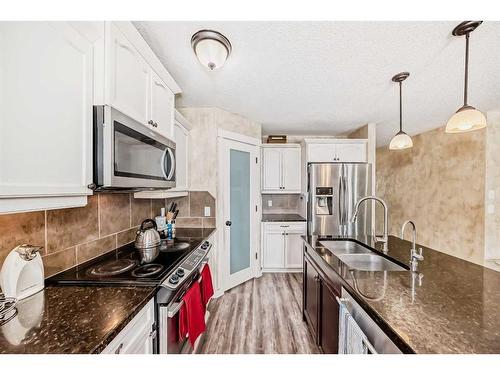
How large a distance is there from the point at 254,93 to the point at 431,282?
7.19 feet

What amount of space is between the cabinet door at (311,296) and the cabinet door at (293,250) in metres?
1.42

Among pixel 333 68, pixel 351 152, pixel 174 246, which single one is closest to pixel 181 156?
pixel 174 246

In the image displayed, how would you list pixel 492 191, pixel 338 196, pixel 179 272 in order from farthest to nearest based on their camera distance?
1. pixel 338 196
2. pixel 492 191
3. pixel 179 272

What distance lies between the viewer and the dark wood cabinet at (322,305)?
4.49 ft

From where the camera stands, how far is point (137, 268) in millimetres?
1380

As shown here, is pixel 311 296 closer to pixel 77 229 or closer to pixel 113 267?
pixel 113 267

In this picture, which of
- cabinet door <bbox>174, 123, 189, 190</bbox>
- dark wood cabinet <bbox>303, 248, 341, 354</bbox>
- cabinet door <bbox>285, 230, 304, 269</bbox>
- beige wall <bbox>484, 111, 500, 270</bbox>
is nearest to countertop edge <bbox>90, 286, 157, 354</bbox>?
dark wood cabinet <bbox>303, 248, 341, 354</bbox>

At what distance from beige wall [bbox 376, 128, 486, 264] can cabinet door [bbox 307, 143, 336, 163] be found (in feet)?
6.26

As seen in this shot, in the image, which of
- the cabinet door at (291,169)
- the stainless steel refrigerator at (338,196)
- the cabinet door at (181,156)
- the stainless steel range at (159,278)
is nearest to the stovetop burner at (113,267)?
the stainless steel range at (159,278)

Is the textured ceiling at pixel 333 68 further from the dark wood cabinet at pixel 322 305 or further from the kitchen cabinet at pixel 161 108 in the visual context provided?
the dark wood cabinet at pixel 322 305

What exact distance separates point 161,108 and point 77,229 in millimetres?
1048

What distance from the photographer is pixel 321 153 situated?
3592mm
